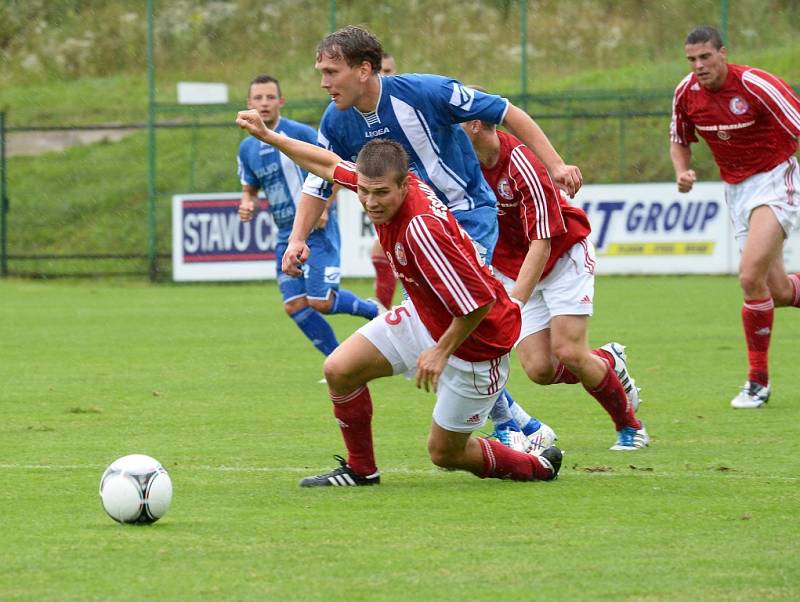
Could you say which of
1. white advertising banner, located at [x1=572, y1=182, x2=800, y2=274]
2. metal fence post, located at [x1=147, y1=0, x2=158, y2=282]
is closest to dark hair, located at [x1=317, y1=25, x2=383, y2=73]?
white advertising banner, located at [x1=572, y1=182, x2=800, y2=274]

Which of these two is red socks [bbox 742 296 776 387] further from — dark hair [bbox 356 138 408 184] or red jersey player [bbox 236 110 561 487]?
dark hair [bbox 356 138 408 184]

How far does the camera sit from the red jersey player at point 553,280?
22.8 feet

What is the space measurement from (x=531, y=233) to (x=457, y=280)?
1.40 m

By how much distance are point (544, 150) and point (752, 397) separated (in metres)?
2.99

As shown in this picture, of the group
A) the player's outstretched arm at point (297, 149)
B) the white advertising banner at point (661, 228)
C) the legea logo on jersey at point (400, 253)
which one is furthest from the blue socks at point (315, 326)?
the white advertising banner at point (661, 228)

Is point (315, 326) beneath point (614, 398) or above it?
beneath

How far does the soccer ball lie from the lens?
17.1 ft

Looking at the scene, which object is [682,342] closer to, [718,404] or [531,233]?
[718,404]

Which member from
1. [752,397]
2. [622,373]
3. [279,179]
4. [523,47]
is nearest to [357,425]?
[622,373]

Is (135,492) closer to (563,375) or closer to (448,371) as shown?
(448,371)

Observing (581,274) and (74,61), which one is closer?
(581,274)

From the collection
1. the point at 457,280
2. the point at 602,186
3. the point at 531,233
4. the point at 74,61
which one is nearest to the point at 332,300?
the point at 531,233

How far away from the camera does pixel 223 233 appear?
20.6m

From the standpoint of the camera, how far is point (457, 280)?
17.9 ft
